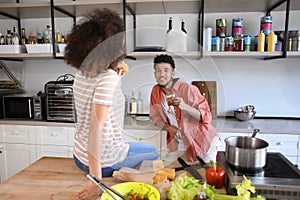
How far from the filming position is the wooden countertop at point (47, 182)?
0.92 metres

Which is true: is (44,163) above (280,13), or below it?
below

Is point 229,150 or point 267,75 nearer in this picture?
point 229,150

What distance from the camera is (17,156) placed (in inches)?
92.6

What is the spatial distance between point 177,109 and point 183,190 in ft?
0.92

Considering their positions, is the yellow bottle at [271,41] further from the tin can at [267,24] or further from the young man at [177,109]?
the young man at [177,109]

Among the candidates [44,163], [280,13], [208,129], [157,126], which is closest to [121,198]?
[157,126]

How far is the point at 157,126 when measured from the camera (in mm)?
964

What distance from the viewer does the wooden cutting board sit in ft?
3.07

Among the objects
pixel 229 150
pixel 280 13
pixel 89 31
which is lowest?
pixel 229 150

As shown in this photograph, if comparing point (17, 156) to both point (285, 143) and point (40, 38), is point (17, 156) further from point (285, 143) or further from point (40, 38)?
point (285, 143)

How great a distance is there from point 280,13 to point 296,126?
3.36 ft

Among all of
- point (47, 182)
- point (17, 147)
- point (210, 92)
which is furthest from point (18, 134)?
point (210, 92)

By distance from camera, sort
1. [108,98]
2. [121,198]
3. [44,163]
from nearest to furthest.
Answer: [121,198] < [108,98] < [44,163]

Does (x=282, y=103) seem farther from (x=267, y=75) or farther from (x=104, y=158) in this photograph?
(x=104, y=158)
